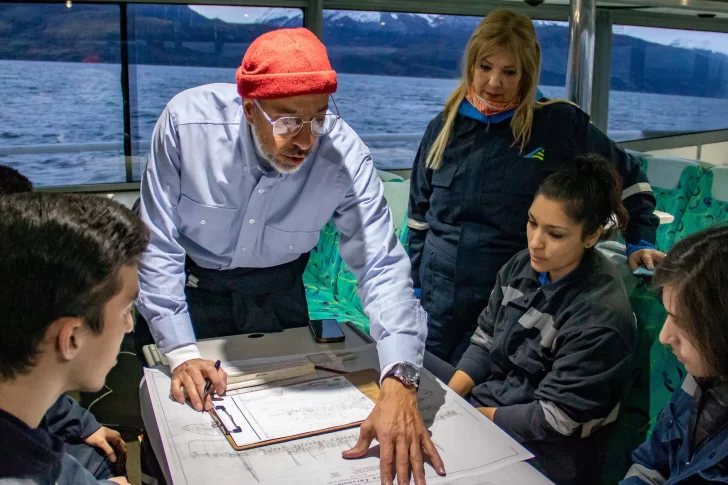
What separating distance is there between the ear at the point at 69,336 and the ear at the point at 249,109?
0.81 metres

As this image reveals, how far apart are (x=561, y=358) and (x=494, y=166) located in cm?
70

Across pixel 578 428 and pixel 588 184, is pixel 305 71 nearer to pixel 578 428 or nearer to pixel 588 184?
pixel 588 184

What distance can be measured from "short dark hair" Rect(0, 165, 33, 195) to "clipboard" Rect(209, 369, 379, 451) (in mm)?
749

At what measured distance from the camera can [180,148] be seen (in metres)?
1.73

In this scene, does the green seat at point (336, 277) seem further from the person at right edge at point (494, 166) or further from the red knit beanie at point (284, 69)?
the red knit beanie at point (284, 69)

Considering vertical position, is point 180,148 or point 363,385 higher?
point 180,148

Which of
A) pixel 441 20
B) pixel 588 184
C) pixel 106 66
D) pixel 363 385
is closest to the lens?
pixel 363 385

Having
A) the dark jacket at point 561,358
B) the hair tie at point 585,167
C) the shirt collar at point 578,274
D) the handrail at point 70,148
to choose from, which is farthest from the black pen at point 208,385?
the handrail at point 70,148

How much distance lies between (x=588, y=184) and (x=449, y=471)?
3.48 feet

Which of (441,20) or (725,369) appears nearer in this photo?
(725,369)

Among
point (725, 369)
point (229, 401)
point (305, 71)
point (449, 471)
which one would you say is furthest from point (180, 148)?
point (725, 369)

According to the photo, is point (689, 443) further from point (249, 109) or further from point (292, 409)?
point (249, 109)

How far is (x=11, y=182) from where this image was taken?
172 centimetres

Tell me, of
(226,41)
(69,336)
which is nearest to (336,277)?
(226,41)
